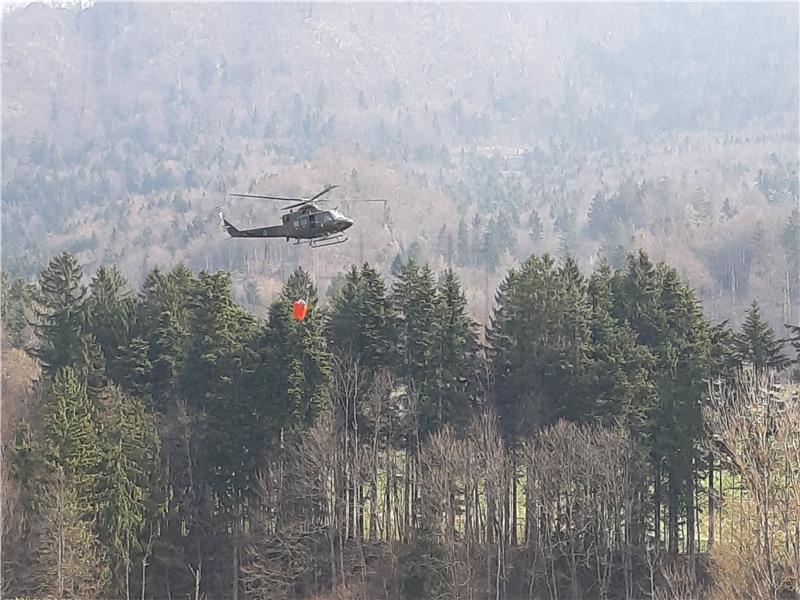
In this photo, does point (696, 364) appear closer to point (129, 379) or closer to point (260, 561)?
point (260, 561)

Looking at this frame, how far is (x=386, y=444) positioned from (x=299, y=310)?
5152mm

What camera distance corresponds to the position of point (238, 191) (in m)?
195

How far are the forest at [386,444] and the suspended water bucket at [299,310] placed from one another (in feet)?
0.88

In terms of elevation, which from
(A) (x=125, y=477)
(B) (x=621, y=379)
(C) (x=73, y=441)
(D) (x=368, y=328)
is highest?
(D) (x=368, y=328)

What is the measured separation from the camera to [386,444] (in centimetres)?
3809

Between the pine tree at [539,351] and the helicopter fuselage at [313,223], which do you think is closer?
the helicopter fuselage at [313,223]

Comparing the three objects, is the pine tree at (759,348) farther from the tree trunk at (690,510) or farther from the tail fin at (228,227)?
the tail fin at (228,227)

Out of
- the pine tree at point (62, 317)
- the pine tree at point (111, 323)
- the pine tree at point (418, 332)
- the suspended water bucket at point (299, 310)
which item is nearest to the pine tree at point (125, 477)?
the pine tree at point (111, 323)

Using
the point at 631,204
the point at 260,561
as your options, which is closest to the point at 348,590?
the point at 260,561

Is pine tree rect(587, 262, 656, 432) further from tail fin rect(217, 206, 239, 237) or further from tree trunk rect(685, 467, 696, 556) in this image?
tail fin rect(217, 206, 239, 237)

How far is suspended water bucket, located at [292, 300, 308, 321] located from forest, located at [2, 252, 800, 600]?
0.27m

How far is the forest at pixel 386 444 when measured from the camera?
3441 cm

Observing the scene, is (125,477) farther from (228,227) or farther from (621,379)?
(621,379)

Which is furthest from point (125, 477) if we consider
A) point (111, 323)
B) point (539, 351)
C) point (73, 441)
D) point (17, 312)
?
point (17, 312)
